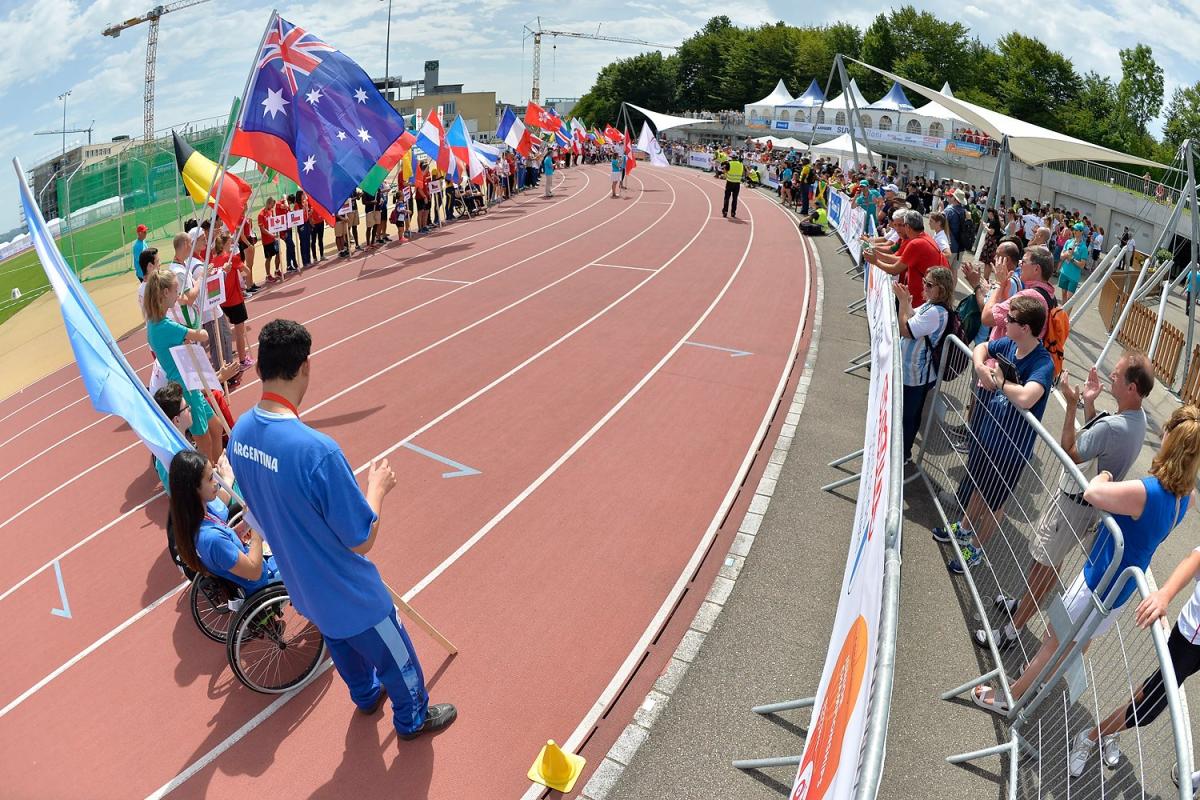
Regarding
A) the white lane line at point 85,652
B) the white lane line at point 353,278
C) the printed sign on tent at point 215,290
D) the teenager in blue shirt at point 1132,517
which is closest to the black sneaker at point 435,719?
the white lane line at point 85,652

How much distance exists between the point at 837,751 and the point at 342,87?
804cm

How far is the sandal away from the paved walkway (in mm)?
60

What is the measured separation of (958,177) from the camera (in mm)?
41906

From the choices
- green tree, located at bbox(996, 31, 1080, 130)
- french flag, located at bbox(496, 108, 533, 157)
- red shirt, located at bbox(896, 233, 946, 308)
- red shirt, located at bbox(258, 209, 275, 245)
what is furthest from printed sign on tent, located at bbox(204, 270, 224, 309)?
green tree, located at bbox(996, 31, 1080, 130)

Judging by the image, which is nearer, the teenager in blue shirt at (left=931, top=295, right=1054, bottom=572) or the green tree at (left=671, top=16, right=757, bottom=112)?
the teenager in blue shirt at (left=931, top=295, right=1054, bottom=572)

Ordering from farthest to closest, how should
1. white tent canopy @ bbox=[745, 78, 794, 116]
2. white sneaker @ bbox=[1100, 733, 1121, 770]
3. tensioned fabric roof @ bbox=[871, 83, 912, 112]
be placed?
white tent canopy @ bbox=[745, 78, 794, 116] < tensioned fabric roof @ bbox=[871, 83, 912, 112] < white sneaker @ bbox=[1100, 733, 1121, 770]

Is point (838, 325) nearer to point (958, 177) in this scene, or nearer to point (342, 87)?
point (342, 87)

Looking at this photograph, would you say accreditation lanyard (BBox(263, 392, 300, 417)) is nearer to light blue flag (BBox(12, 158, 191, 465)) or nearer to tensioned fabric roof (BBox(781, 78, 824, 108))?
light blue flag (BBox(12, 158, 191, 465))

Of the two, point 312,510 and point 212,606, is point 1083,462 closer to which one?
point 312,510

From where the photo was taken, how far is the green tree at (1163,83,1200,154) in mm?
55625

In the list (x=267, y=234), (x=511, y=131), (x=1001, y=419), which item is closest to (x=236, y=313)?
(x=267, y=234)

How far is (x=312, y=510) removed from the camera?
342cm

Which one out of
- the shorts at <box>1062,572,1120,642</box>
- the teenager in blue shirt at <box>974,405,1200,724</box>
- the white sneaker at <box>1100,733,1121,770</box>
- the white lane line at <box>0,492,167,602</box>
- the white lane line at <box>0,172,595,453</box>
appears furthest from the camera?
the white lane line at <box>0,172,595,453</box>

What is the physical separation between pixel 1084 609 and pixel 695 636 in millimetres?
2365
